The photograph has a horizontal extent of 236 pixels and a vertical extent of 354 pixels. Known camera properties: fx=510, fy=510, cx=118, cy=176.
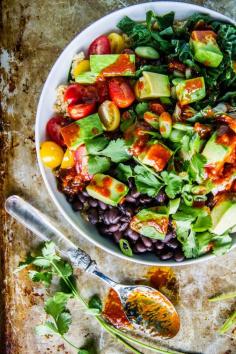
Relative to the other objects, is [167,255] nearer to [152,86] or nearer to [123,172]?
[123,172]

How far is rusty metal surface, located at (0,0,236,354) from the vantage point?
2.46 m

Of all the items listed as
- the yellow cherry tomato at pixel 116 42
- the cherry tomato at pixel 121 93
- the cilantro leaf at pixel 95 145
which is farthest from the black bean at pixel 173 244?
the yellow cherry tomato at pixel 116 42

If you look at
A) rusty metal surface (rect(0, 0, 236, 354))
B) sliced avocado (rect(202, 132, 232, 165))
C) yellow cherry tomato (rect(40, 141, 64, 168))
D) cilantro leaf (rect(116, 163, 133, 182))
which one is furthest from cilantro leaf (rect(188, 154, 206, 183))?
rusty metal surface (rect(0, 0, 236, 354))

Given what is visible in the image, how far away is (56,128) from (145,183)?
1.53 feet

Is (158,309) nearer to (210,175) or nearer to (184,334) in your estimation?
(184,334)

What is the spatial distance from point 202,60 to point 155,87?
232mm

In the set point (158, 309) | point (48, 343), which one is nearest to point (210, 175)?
point (158, 309)

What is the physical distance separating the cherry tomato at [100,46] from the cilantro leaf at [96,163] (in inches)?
18.1

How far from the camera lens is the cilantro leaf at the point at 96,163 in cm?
210

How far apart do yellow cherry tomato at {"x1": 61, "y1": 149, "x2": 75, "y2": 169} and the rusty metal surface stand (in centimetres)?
33

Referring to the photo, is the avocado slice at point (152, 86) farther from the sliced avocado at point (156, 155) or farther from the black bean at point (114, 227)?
the black bean at point (114, 227)

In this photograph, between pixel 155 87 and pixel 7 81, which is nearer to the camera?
pixel 155 87

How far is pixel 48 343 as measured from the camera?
2600 mm

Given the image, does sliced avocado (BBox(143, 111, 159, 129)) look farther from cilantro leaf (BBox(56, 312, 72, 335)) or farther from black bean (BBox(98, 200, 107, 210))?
cilantro leaf (BBox(56, 312, 72, 335))
